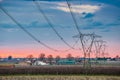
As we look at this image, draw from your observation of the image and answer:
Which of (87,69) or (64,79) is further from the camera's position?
(87,69)

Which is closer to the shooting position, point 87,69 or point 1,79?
point 1,79

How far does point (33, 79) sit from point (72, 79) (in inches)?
289

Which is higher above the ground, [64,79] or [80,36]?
[80,36]

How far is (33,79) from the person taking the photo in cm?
5859

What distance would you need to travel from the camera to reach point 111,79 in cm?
5812

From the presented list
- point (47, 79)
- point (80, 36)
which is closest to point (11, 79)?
point (47, 79)

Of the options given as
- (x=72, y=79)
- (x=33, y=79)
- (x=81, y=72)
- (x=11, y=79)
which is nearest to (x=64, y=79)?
(x=72, y=79)

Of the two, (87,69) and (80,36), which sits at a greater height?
(80,36)

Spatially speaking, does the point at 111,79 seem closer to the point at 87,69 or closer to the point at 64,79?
the point at 64,79

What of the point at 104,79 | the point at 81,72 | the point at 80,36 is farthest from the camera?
the point at 81,72

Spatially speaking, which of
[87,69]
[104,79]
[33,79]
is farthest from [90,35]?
[87,69]

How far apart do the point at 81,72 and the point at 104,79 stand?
68.6 feet

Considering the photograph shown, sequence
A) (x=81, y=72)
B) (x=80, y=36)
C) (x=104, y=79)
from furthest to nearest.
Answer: (x=81, y=72) < (x=104, y=79) < (x=80, y=36)

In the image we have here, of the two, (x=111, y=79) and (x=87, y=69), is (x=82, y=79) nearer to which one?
(x=111, y=79)
